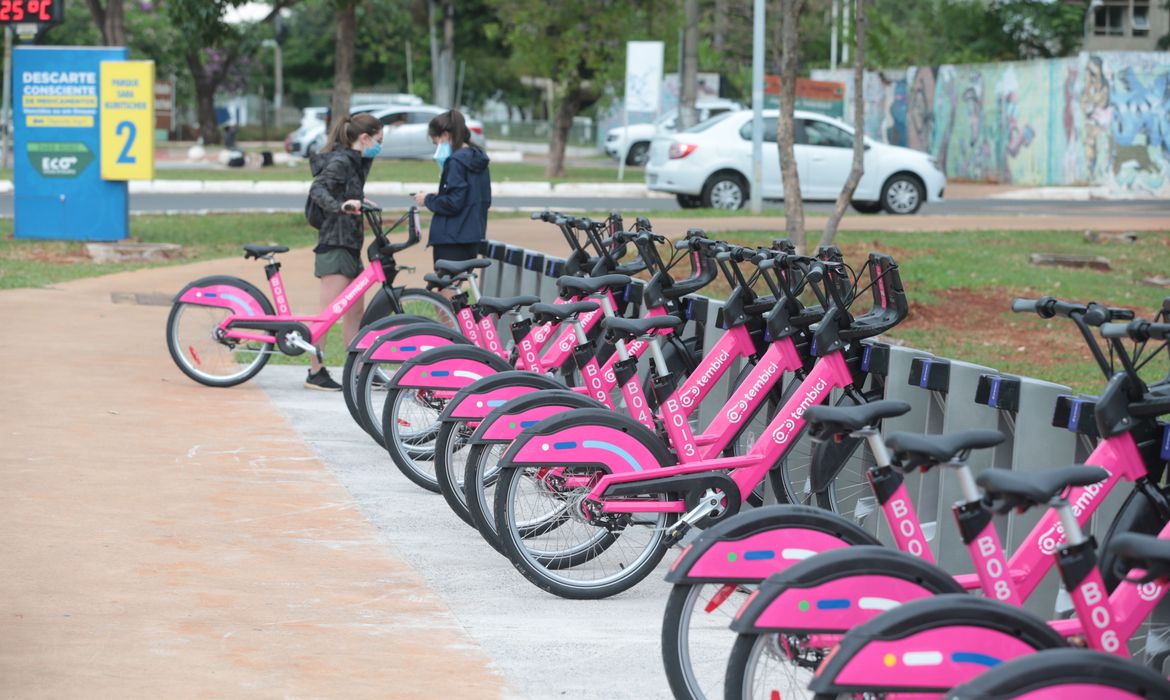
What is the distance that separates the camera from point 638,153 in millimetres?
43500

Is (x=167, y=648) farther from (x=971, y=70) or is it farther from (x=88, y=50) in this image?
(x=971, y=70)

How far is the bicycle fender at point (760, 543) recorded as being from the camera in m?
4.44

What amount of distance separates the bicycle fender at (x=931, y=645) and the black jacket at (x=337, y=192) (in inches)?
277


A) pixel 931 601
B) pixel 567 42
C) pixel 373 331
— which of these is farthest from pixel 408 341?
pixel 567 42

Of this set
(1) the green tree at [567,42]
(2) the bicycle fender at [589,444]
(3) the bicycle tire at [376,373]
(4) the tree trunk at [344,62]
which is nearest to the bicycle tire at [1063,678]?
(2) the bicycle fender at [589,444]

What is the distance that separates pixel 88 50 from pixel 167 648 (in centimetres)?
1458

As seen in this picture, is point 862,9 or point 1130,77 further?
point 1130,77

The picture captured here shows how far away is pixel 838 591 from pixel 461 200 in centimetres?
677

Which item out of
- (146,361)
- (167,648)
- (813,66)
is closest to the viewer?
(167,648)

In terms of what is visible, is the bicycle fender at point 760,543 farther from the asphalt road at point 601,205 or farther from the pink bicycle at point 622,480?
the asphalt road at point 601,205

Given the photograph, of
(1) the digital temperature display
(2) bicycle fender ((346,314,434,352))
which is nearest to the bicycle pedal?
(2) bicycle fender ((346,314,434,352))

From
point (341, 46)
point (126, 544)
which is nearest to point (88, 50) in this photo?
point (341, 46)

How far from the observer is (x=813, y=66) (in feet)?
211

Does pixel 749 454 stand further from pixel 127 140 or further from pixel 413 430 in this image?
pixel 127 140
